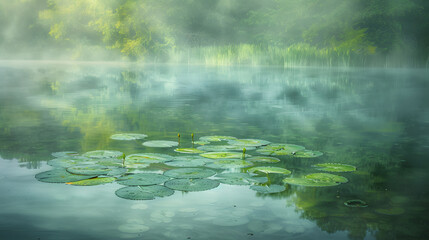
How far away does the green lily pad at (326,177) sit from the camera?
10.9ft

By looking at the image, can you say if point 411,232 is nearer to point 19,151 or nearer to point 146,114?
point 19,151

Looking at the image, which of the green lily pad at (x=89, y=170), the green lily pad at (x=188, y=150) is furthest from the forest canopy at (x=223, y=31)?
the green lily pad at (x=89, y=170)

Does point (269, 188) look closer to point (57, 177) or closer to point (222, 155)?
point (222, 155)

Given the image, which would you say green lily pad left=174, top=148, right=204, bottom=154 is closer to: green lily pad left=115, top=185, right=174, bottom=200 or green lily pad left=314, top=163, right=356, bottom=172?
green lily pad left=314, top=163, right=356, bottom=172

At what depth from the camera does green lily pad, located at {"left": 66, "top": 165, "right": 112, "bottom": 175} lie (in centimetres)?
331

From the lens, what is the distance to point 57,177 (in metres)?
3.22

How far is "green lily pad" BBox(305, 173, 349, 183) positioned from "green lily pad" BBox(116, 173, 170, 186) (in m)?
1.05

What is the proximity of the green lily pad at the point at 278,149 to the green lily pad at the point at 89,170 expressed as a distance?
59.9 inches

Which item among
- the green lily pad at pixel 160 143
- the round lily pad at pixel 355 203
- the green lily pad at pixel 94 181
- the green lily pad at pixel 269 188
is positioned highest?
the green lily pad at pixel 160 143

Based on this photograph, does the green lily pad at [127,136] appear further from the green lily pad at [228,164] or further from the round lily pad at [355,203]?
the round lily pad at [355,203]

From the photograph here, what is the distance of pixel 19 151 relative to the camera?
13.8 ft

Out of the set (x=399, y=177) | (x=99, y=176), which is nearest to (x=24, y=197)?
(x=99, y=176)

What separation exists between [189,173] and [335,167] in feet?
3.98

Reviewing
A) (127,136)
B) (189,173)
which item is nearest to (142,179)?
(189,173)
